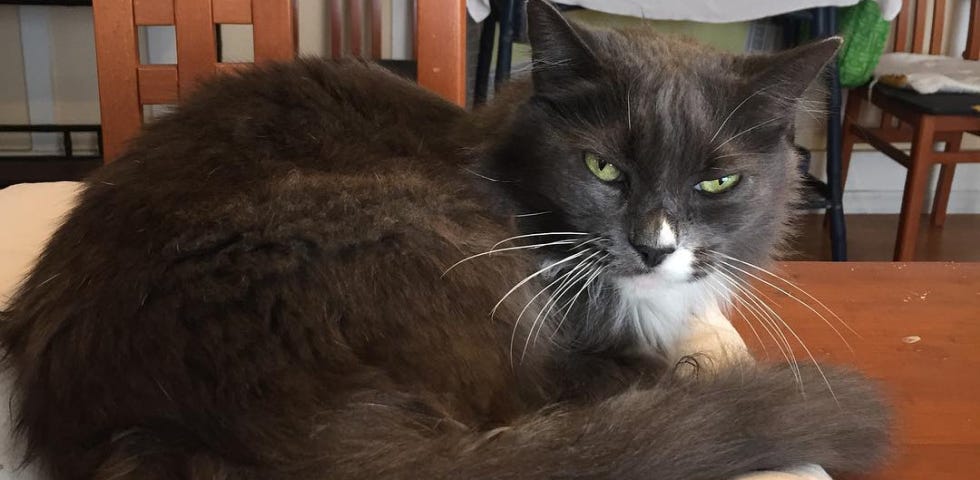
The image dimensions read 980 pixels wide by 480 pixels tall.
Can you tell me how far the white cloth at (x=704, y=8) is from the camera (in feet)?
7.79

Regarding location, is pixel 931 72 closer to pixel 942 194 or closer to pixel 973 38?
pixel 973 38

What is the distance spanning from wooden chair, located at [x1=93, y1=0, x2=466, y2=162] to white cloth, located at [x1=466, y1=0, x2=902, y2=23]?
101 cm

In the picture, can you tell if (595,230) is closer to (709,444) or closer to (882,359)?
(709,444)

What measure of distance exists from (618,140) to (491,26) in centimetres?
190

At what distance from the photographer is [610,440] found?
2.36 ft

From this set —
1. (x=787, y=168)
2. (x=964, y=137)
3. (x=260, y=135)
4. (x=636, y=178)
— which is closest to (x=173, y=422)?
(x=260, y=135)

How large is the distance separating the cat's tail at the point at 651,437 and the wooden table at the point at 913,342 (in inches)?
2.6

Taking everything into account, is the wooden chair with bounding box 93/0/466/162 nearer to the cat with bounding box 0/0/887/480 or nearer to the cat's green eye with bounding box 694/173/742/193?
the cat with bounding box 0/0/887/480

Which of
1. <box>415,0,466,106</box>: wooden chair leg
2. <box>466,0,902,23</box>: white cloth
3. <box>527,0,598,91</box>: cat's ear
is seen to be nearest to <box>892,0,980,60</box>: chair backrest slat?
<box>466,0,902,23</box>: white cloth

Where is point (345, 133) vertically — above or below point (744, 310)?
above

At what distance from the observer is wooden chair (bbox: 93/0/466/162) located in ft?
4.65

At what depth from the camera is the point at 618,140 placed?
2.99 feet

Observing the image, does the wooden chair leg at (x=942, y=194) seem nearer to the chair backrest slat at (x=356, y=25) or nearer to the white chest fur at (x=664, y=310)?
the chair backrest slat at (x=356, y=25)

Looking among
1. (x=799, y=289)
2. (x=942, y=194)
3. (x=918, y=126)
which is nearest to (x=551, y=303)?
(x=799, y=289)
